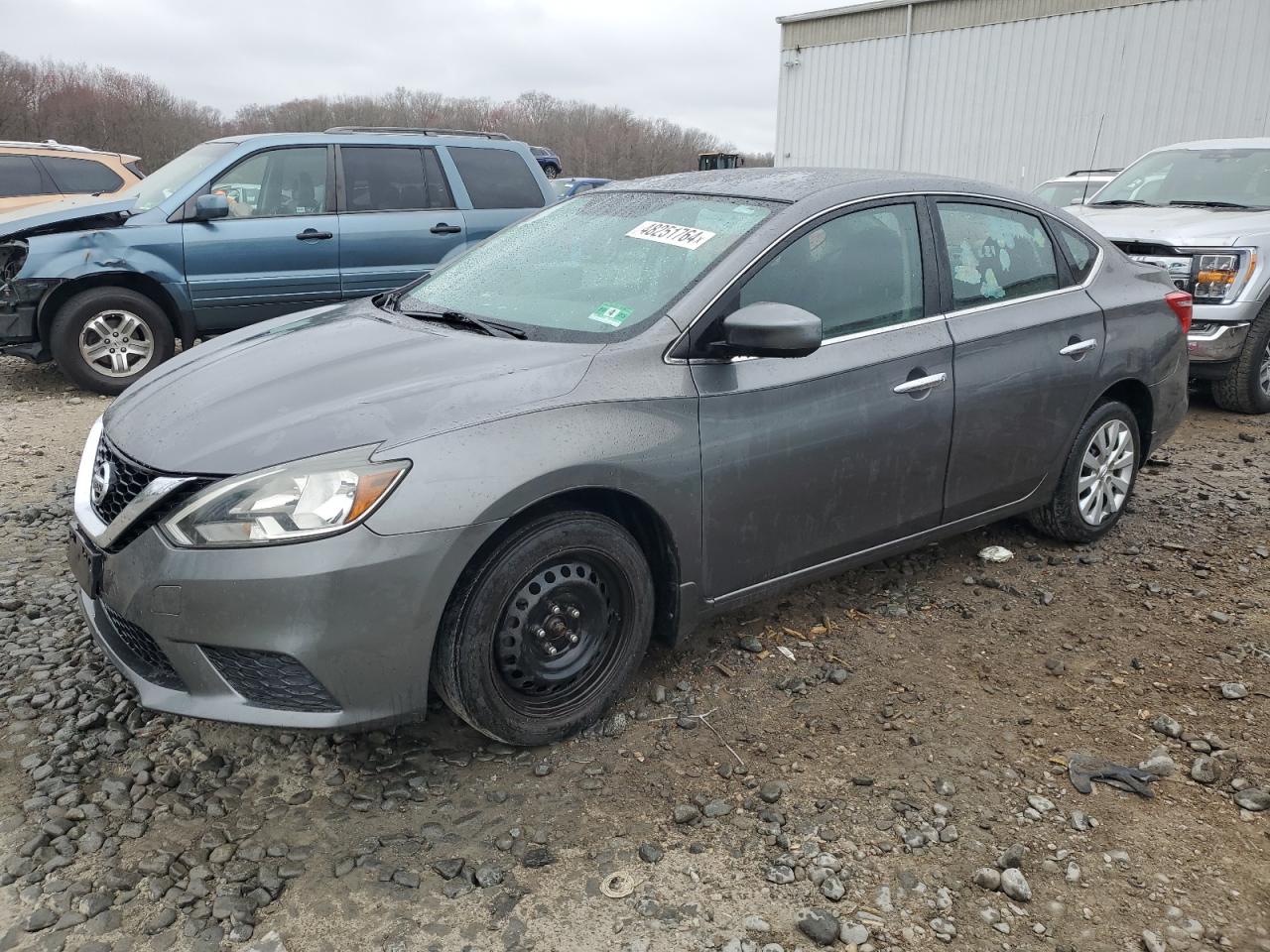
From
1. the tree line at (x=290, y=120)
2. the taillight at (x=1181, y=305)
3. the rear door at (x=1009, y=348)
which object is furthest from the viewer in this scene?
the tree line at (x=290, y=120)

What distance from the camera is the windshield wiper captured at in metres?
7.20

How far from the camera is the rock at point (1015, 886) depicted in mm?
2322

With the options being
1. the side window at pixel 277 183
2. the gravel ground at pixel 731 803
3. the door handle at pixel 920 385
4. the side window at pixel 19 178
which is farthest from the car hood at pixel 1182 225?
the side window at pixel 19 178

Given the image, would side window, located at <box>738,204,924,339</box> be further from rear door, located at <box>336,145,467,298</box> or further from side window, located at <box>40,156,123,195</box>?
side window, located at <box>40,156,123,195</box>

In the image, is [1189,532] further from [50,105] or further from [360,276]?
[50,105]

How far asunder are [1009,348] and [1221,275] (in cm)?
393

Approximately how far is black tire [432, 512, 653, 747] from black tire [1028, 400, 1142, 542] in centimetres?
222

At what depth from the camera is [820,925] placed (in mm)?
2215

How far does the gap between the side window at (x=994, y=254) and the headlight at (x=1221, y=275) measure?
3352mm

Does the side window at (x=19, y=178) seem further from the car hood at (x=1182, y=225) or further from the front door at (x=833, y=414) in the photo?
the car hood at (x=1182, y=225)

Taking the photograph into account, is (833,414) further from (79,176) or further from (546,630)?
(79,176)

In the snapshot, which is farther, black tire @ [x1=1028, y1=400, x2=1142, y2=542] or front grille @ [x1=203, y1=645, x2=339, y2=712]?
black tire @ [x1=1028, y1=400, x2=1142, y2=542]

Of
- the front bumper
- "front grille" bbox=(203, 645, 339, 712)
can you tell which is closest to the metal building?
the front bumper

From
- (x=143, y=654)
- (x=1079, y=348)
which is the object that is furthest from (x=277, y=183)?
(x=1079, y=348)
